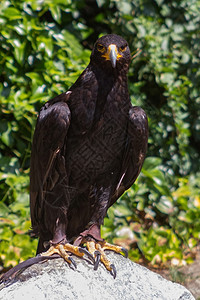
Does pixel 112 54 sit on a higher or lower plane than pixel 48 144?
higher

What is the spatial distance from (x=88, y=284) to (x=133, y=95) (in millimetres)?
2420

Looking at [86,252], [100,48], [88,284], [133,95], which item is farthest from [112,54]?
[133,95]

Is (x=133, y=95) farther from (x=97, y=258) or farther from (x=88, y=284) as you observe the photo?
(x=88, y=284)

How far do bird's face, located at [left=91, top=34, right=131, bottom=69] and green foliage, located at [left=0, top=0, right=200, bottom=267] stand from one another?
160 cm

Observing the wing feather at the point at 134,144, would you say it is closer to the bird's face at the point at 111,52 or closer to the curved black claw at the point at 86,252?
the bird's face at the point at 111,52

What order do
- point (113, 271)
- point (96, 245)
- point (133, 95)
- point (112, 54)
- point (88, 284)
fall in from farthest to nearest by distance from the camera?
1. point (133, 95)
2. point (96, 245)
3. point (113, 271)
4. point (88, 284)
5. point (112, 54)

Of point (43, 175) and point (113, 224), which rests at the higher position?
point (43, 175)

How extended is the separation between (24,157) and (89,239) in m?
1.68

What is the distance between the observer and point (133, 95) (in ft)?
15.3

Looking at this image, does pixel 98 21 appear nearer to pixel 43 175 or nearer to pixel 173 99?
pixel 173 99

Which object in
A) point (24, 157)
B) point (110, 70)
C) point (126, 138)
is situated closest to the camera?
point (110, 70)

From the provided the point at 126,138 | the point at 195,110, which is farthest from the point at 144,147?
the point at 195,110

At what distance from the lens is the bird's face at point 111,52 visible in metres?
2.51

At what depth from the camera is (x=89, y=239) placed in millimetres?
2930
